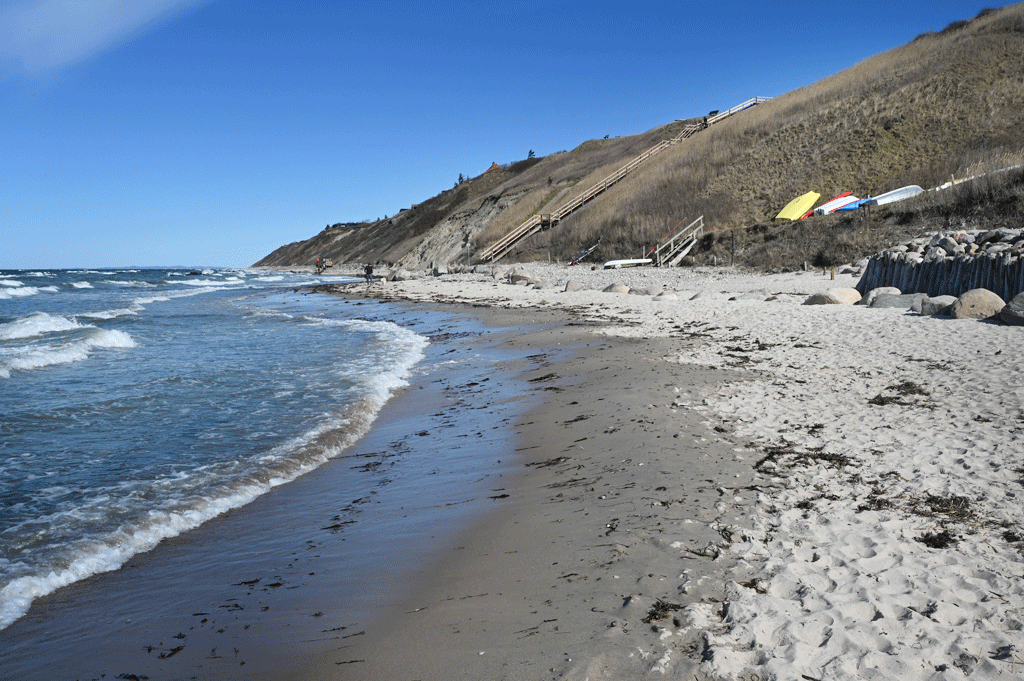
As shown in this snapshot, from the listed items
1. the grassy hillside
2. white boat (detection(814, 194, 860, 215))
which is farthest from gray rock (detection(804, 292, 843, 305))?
white boat (detection(814, 194, 860, 215))

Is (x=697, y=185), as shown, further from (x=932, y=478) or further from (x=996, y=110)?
(x=932, y=478)

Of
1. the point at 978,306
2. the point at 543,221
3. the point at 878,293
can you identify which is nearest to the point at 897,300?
the point at 878,293

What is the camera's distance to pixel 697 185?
37781 mm

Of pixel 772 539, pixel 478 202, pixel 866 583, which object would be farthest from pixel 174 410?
pixel 478 202

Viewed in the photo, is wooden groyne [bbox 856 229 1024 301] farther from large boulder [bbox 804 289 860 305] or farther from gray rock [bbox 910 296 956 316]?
large boulder [bbox 804 289 860 305]

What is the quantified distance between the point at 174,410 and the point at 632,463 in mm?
7285

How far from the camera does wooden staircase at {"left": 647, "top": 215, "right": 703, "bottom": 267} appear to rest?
3153 cm

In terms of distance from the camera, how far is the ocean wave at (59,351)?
1358 cm

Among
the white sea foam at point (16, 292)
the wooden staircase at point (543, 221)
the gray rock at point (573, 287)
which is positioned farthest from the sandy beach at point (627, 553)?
the white sea foam at point (16, 292)

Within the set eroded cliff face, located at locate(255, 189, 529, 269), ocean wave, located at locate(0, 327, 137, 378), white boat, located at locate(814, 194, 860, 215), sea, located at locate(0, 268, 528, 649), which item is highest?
eroded cliff face, located at locate(255, 189, 529, 269)

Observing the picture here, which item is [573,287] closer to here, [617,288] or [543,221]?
[617,288]

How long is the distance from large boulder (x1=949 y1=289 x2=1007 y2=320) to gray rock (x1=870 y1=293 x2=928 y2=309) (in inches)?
75.0

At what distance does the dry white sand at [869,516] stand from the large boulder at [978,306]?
2.80 ft

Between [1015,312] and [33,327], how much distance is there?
27266 millimetres
